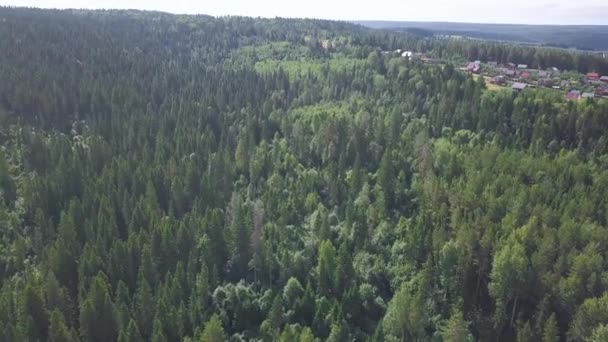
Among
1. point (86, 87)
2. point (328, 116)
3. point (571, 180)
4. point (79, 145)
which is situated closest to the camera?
point (571, 180)

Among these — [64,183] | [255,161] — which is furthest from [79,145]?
[255,161]

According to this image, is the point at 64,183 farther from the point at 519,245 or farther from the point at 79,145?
the point at 519,245

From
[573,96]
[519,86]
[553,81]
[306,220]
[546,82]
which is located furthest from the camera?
[553,81]

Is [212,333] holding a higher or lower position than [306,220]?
lower

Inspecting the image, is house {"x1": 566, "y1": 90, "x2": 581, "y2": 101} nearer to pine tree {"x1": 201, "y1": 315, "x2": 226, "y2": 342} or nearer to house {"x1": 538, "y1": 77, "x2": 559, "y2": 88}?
house {"x1": 538, "y1": 77, "x2": 559, "y2": 88}

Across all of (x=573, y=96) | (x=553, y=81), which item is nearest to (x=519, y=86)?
(x=573, y=96)

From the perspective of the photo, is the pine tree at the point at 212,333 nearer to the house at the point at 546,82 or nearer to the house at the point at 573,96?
the house at the point at 573,96

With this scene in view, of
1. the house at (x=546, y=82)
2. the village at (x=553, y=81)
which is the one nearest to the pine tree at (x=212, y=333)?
the village at (x=553, y=81)

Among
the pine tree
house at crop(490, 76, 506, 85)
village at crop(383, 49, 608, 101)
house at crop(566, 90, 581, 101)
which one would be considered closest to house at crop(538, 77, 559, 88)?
village at crop(383, 49, 608, 101)

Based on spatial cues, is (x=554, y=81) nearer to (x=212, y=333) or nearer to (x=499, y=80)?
(x=499, y=80)
